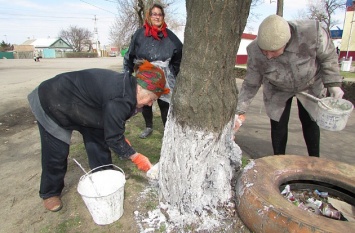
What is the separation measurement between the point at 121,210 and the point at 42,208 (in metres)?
0.75

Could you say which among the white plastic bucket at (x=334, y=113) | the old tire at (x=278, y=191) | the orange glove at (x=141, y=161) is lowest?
the old tire at (x=278, y=191)

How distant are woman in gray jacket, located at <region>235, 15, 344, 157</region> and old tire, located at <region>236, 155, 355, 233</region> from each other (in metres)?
0.61

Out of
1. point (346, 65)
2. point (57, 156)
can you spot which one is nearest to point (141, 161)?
point (57, 156)

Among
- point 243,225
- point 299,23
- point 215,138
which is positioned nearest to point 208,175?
point 215,138

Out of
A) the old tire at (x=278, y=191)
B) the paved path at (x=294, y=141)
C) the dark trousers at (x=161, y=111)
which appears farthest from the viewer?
the paved path at (x=294, y=141)

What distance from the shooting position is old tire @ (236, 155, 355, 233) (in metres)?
1.51

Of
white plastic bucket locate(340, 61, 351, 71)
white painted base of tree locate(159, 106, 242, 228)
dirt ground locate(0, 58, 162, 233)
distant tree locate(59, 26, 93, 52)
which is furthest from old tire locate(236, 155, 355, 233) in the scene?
distant tree locate(59, 26, 93, 52)

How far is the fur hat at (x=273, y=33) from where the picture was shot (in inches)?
77.9

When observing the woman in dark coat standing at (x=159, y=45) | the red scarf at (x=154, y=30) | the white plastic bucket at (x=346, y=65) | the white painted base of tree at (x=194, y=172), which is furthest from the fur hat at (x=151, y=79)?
the white plastic bucket at (x=346, y=65)

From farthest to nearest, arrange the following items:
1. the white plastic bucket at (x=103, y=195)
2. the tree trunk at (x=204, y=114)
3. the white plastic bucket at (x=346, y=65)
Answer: the white plastic bucket at (x=346, y=65), the white plastic bucket at (x=103, y=195), the tree trunk at (x=204, y=114)

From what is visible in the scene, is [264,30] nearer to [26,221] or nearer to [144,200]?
[144,200]

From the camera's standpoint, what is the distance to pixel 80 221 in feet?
6.93

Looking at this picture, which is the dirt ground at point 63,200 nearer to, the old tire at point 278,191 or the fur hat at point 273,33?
the old tire at point 278,191

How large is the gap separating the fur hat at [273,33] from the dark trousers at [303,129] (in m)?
0.83
